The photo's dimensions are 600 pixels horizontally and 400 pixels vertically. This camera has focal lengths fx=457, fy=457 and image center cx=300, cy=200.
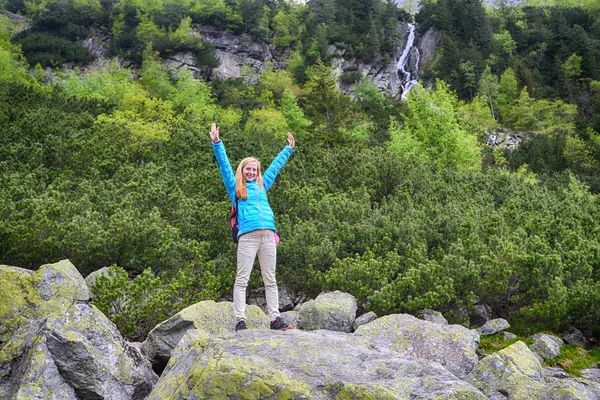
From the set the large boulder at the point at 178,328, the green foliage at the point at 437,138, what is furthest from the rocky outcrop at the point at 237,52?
the large boulder at the point at 178,328

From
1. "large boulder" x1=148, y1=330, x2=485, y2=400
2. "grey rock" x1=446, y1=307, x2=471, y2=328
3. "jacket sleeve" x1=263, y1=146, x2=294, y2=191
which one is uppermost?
"jacket sleeve" x1=263, y1=146, x2=294, y2=191

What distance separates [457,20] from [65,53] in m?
46.7

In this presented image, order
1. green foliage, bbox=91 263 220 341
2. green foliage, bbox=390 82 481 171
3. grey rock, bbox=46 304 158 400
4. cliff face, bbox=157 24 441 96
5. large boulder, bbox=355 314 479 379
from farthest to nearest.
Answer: cliff face, bbox=157 24 441 96, green foliage, bbox=390 82 481 171, green foliage, bbox=91 263 220 341, large boulder, bbox=355 314 479 379, grey rock, bbox=46 304 158 400

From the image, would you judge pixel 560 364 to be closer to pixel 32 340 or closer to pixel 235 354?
pixel 235 354

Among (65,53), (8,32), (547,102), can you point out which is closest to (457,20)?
(547,102)

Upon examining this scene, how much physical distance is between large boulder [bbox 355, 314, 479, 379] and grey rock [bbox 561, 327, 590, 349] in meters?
3.04

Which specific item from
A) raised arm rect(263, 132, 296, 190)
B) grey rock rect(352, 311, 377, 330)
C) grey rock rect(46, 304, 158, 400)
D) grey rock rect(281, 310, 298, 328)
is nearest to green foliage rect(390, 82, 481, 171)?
grey rock rect(352, 311, 377, 330)

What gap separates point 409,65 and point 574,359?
57083mm

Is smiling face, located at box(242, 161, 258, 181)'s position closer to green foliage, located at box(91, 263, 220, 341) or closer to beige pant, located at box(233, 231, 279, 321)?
beige pant, located at box(233, 231, 279, 321)

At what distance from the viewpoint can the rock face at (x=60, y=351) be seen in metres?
4.15

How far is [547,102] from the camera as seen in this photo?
43.2m

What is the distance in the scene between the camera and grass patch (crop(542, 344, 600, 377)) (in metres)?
6.59

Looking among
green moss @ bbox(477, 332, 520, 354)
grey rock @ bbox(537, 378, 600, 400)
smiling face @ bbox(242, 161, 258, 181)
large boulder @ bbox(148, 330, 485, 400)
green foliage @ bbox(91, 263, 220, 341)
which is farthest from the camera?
green moss @ bbox(477, 332, 520, 354)

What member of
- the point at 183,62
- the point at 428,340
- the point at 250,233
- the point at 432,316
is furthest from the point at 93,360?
the point at 183,62
